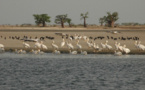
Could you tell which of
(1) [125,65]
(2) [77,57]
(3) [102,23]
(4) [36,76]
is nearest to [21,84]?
(4) [36,76]

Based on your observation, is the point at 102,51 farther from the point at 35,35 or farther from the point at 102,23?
the point at 102,23

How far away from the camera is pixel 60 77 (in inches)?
801

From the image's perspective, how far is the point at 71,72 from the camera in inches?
880

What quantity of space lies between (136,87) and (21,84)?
461 cm

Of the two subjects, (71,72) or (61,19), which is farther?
(61,19)

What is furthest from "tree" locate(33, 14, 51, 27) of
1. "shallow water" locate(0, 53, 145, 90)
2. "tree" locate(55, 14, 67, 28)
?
"shallow water" locate(0, 53, 145, 90)

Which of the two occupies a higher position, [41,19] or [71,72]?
[41,19]

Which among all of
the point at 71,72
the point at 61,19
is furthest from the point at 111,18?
the point at 71,72

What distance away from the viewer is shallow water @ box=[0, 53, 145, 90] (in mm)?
17891

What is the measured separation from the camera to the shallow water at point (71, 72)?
58.7ft

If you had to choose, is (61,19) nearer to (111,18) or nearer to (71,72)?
(111,18)

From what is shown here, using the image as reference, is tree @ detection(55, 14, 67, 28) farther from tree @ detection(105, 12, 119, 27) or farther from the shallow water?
the shallow water

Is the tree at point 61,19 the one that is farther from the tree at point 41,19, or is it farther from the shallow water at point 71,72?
the shallow water at point 71,72

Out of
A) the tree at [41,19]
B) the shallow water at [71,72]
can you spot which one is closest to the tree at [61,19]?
the tree at [41,19]
